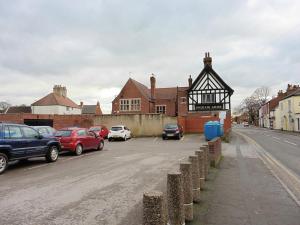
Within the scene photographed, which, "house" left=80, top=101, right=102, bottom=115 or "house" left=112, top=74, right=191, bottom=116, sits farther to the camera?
"house" left=80, top=101, right=102, bottom=115

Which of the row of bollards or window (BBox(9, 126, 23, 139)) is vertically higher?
window (BBox(9, 126, 23, 139))

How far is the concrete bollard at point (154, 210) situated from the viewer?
152 inches

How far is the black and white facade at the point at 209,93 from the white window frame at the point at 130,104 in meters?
10.8

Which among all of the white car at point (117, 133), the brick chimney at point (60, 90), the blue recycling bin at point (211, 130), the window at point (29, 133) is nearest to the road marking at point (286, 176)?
the window at point (29, 133)

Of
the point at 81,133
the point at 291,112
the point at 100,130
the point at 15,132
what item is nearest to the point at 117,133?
the point at 100,130

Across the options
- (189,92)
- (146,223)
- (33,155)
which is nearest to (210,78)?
(189,92)

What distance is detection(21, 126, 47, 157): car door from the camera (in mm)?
12055

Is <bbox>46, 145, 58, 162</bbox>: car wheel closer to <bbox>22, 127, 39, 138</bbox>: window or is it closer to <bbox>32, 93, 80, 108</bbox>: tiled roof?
<bbox>22, 127, 39, 138</bbox>: window

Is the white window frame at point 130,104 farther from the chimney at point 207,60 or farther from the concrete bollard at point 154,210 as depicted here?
the concrete bollard at point 154,210

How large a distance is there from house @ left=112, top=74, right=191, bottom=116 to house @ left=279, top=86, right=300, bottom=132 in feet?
60.4

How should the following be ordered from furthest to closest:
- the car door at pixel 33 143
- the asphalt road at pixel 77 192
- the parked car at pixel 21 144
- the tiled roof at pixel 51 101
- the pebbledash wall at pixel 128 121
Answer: the tiled roof at pixel 51 101
the pebbledash wall at pixel 128 121
the car door at pixel 33 143
the parked car at pixel 21 144
the asphalt road at pixel 77 192

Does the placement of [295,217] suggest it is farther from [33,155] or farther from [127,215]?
[33,155]

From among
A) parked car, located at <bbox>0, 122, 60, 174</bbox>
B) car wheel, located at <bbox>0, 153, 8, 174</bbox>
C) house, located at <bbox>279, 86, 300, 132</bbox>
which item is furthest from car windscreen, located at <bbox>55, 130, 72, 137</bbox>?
house, located at <bbox>279, 86, 300, 132</bbox>

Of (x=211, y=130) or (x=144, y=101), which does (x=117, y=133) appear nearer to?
(x=211, y=130)
